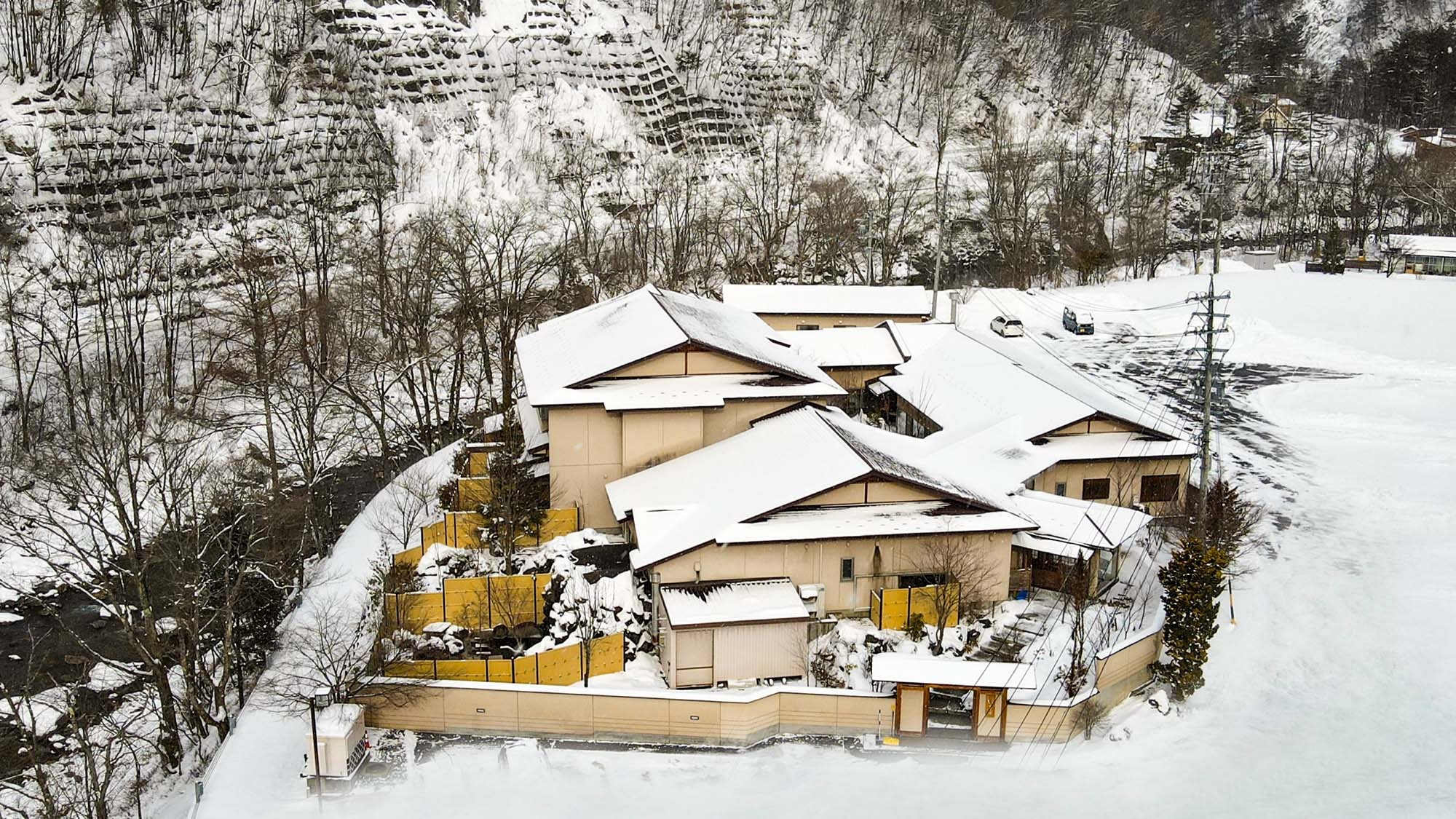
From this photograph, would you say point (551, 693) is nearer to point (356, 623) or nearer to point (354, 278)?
point (356, 623)

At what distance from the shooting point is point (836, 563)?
19.6 metres

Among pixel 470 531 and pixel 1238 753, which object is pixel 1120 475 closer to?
pixel 1238 753

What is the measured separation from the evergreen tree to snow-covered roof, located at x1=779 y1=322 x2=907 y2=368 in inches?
433

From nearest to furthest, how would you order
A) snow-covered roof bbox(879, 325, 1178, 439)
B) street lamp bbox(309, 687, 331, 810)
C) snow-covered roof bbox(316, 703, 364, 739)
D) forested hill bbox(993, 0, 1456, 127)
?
street lamp bbox(309, 687, 331, 810)
snow-covered roof bbox(316, 703, 364, 739)
snow-covered roof bbox(879, 325, 1178, 439)
forested hill bbox(993, 0, 1456, 127)

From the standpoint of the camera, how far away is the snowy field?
15.4m

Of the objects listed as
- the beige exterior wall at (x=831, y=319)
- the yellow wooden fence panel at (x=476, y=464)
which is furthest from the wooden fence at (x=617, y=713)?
the beige exterior wall at (x=831, y=319)

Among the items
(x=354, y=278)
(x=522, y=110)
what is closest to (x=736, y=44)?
(x=522, y=110)

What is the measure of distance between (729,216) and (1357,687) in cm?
4261

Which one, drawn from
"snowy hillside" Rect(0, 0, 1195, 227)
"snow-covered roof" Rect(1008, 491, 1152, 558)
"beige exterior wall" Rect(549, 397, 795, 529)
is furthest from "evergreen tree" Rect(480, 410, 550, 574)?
"snowy hillside" Rect(0, 0, 1195, 227)

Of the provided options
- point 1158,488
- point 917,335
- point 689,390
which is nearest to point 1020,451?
point 1158,488

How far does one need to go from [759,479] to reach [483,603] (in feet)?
19.0

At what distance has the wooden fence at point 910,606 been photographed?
19.3 meters

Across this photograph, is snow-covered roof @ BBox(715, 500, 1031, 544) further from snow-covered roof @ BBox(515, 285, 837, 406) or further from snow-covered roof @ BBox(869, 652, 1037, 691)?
snow-covered roof @ BBox(515, 285, 837, 406)

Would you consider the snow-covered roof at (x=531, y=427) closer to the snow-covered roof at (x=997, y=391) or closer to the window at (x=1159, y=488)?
the snow-covered roof at (x=997, y=391)
